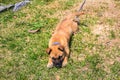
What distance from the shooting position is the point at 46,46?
7.34 metres

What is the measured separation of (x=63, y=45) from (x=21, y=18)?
9.40ft

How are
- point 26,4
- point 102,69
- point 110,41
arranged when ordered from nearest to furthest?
point 102,69 < point 110,41 < point 26,4

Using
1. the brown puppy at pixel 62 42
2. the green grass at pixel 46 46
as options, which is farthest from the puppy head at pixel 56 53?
the green grass at pixel 46 46

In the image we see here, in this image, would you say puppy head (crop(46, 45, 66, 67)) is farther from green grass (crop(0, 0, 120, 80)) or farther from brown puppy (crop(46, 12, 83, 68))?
green grass (crop(0, 0, 120, 80))

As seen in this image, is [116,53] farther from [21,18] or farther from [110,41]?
[21,18]

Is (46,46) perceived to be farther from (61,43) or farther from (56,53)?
(56,53)

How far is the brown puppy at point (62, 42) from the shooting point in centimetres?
639

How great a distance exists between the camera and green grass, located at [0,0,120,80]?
645 centimetres

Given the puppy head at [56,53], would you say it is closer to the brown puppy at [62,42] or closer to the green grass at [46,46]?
the brown puppy at [62,42]

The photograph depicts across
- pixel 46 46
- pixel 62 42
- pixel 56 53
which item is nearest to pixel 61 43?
pixel 62 42

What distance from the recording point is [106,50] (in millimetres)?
6977

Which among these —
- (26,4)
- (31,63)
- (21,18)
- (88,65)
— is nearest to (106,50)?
(88,65)

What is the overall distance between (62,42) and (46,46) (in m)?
0.65

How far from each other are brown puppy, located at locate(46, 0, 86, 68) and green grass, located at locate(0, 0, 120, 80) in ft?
0.57
